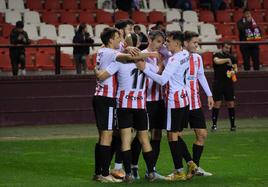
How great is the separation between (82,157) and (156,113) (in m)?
3.34

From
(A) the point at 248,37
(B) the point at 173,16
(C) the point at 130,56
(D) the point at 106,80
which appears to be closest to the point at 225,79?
(A) the point at 248,37

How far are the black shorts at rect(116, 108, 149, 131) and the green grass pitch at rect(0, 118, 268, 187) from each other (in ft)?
2.49

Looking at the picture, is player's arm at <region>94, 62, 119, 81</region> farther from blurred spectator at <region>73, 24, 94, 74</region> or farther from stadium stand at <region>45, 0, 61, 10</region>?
stadium stand at <region>45, 0, 61, 10</region>

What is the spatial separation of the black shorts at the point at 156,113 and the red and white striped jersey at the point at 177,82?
0.75 ft

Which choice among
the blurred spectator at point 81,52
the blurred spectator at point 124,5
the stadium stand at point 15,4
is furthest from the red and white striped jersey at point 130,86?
the blurred spectator at point 124,5

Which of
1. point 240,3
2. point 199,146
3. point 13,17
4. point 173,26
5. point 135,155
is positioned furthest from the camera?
point 240,3

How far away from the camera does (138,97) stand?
12586 mm

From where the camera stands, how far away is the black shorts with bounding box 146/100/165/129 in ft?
42.5

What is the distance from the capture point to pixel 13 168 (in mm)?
14438

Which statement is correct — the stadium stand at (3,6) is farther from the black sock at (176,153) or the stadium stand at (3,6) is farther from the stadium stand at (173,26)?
the black sock at (176,153)

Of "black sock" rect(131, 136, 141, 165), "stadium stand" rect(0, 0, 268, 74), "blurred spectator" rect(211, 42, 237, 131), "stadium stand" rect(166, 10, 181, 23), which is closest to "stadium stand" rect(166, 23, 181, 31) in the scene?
"stadium stand" rect(0, 0, 268, 74)

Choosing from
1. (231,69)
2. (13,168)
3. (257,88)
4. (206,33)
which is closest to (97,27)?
(206,33)

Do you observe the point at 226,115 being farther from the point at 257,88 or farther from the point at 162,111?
the point at 162,111

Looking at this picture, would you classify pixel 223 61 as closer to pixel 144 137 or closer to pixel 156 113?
pixel 156 113
